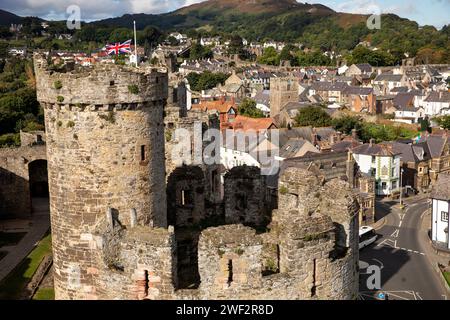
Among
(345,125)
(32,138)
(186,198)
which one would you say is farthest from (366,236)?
(345,125)

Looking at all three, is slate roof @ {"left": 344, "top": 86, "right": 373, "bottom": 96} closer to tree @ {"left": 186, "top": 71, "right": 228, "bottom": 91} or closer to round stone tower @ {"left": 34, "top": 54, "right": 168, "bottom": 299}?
tree @ {"left": 186, "top": 71, "right": 228, "bottom": 91}

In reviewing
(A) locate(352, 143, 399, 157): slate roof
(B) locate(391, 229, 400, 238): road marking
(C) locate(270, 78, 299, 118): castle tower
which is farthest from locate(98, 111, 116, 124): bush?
(C) locate(270, 78, 299, 118): castle tower

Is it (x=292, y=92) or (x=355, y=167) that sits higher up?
(x=292, y=92)

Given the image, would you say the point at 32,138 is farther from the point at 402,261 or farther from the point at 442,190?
the point at 442,190

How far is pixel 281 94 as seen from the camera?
4702 inches

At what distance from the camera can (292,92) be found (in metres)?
120

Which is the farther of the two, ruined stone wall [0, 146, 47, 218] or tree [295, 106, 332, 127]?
tree [295, 106, 332, 127]

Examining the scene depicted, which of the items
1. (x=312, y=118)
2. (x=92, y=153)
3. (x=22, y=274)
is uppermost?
(x=92, y=153)

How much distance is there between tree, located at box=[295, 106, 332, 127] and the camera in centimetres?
9956

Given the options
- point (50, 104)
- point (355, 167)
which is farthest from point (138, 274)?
point (355, 167)

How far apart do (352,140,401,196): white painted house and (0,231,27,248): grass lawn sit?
4483 cm

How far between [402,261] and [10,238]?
32.5 metres
